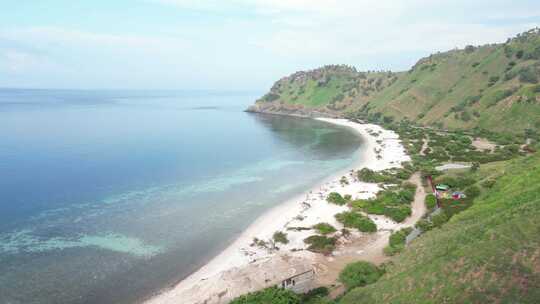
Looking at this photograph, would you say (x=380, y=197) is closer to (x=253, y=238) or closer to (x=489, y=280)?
(x=253, y=238)

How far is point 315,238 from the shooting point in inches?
1891

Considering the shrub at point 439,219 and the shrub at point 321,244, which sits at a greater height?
the shrub at point 439,219

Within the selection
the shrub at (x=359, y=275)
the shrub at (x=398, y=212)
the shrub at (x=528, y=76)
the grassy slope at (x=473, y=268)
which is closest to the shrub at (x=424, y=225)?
the shrub at (x=398, y=212)

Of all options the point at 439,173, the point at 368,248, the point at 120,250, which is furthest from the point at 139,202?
the point at 439,173

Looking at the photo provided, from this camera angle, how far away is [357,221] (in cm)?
5256

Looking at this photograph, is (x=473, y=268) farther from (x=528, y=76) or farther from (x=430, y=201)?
(x=528, y=76)

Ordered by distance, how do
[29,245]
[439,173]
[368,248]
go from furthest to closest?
1. [439,173]
2. [29,245]
3. [368,248]

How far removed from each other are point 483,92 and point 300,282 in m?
152

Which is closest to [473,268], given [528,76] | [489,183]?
[489,183]

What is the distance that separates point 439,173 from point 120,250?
65379 millimetres

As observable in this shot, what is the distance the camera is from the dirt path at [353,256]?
39150mm

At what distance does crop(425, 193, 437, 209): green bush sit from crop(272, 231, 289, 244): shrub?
84.4ft

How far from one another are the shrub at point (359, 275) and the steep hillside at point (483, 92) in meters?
112

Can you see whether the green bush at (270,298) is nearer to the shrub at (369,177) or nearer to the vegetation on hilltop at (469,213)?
the vegetation on hilltop at (469,213)
